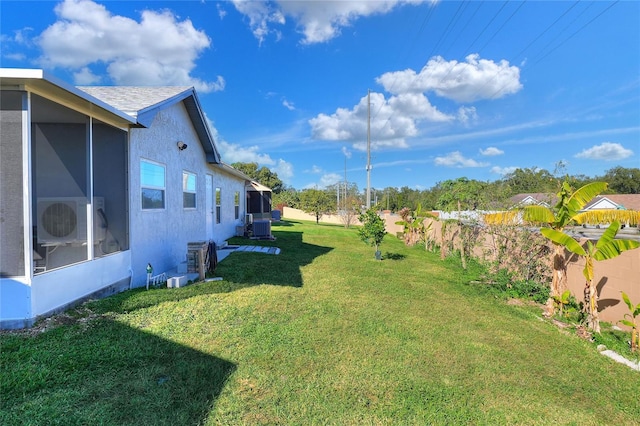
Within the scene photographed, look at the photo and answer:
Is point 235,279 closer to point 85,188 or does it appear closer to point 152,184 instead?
point 152,184

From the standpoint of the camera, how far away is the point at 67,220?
223 inches

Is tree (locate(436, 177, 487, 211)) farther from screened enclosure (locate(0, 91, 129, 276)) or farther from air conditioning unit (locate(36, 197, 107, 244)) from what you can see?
air conditioning unit (locate(36, 197, 107, 244))

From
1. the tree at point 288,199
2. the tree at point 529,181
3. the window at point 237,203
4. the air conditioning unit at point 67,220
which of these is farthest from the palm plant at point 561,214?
the tree at point 288,199

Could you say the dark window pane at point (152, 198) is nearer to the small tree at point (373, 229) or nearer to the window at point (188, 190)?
the window at point (188, 190)

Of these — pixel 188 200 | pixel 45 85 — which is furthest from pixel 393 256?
pixel 45 85

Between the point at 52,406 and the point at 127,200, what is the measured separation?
Result: 414cm

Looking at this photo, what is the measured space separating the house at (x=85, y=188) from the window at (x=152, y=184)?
24 millimetres

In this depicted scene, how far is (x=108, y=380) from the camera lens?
302 cm

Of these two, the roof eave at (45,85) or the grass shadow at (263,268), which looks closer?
the roof eave at (45,85)

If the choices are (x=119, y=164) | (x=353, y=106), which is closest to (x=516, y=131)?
(x=353, y=106)

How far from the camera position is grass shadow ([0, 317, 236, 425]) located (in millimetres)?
2537

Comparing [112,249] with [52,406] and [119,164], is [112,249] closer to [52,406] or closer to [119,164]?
[119,164]

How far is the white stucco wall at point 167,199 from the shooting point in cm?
628

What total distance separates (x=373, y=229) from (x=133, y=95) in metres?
8.98
